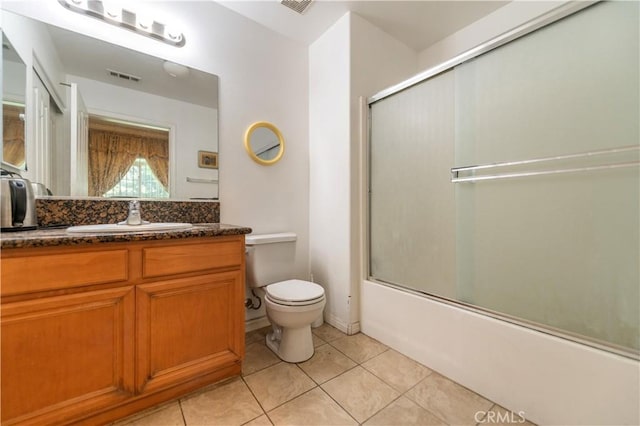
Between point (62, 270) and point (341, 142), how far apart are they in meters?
1.70

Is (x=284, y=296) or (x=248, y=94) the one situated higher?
(x=248, y=94)

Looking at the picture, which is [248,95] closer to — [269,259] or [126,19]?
[126,19]

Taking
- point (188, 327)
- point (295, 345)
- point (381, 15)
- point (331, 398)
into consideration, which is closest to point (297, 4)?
point (381, 15)

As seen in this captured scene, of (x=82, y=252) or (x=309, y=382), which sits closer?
(x=82, y=252)

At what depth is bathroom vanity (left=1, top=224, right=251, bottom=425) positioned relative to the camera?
93 cm

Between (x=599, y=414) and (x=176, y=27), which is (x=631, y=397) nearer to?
(x=599, y=414)

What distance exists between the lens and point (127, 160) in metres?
1.59

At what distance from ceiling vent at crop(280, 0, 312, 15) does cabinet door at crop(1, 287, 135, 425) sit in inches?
79.4

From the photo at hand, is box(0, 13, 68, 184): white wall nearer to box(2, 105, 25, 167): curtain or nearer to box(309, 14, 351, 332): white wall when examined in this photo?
box(2, 105, 25, 167): curtain

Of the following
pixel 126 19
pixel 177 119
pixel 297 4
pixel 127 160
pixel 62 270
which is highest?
pixel 297 4

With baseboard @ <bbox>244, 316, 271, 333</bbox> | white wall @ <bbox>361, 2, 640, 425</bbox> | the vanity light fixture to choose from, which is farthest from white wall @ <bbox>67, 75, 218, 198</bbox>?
white wall @ <bbox>361, 2, 640, 425</bbox>

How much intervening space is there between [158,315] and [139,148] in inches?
41.4

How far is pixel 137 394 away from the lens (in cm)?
114

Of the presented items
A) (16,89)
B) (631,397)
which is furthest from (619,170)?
(16,89)
